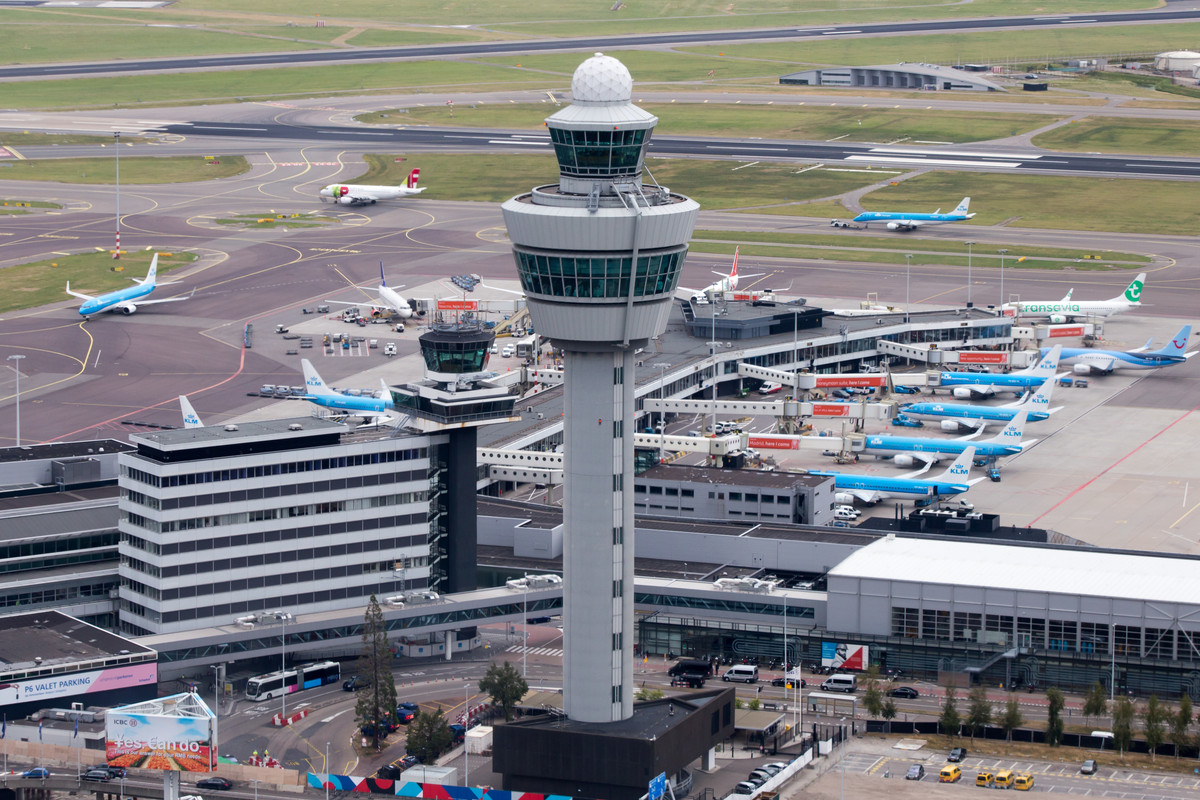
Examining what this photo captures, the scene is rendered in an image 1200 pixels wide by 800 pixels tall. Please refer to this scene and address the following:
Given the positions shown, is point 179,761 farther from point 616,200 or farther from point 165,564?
point 616,200

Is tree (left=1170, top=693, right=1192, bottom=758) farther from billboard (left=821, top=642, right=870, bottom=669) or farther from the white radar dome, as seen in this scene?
the white radar dome

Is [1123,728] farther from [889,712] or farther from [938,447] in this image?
[938,447]

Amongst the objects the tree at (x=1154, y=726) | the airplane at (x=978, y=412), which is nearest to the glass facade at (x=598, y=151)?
the tree at (x=1154, y=726)

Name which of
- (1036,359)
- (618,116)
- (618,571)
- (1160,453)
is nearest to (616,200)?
(618,116)

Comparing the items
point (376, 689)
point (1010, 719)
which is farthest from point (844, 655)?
point (376, 689)

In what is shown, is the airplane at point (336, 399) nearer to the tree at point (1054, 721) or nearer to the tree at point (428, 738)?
the tree at point (428, 738)

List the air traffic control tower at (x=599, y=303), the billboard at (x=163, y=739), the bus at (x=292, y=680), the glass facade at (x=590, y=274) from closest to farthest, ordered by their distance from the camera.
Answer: the billboard at (x=163, y=739) < the air traffic control tower at (x=599, y=303) < the glass facade at (x=590, y=274) < the bus at (x=292, y=680)
